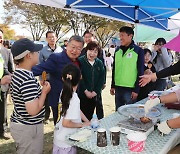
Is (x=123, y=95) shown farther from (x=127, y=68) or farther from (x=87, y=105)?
(x=87, y=105)

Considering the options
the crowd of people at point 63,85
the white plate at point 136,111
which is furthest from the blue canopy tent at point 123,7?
the white plate at point 136,111

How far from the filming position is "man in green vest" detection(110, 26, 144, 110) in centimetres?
334

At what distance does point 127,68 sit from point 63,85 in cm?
151

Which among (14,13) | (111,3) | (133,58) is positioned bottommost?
(133,58)

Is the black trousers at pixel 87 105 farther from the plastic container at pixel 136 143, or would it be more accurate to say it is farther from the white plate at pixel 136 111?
the plastic container at pixel 136 143

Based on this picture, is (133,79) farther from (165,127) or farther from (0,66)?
(0,66)

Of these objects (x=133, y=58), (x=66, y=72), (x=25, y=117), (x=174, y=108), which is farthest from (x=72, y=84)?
(x=133, y=58)

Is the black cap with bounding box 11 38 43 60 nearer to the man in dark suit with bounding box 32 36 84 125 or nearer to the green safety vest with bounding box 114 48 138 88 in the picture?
the man in dark suit with bounding box 32 36 84 125

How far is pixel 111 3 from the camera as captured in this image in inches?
170

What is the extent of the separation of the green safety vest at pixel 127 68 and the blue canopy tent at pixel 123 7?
3.52ft

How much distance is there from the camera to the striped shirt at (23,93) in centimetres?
179

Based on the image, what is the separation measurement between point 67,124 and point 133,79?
1.76 metres

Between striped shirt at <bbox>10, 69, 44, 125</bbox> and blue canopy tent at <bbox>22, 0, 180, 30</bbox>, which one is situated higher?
blue canopy tent at <bbox>22, 0, 180, 30</bbox>

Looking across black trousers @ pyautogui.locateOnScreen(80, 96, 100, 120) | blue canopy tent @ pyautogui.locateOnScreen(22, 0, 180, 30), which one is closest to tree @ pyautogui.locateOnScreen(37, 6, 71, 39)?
blue canopy tent @ pyautogui.locateOnScreen(22, 0, 180, 30)
